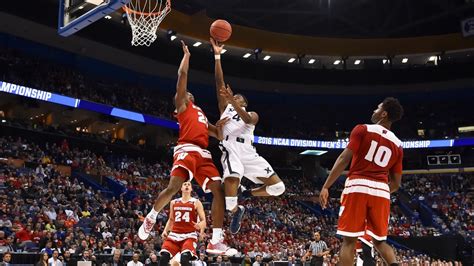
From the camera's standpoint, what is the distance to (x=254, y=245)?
71.3ft

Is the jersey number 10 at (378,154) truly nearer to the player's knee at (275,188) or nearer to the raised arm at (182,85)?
the player's knee at (275,188)

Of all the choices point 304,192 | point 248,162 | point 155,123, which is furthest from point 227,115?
point 304,192

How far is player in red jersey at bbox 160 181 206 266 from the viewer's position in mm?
8430

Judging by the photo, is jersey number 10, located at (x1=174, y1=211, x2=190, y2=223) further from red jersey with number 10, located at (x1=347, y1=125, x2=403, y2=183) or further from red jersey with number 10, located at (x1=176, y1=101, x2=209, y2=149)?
red jersey with number 10, located at (x1=347, y1=125, x2=403, y2=183)

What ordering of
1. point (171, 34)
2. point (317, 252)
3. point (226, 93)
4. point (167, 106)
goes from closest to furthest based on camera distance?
point (226, 93), point (317, 252), point (171, 34), point (167, 106)

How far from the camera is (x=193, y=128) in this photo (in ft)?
24.3

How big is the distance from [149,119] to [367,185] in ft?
81.0

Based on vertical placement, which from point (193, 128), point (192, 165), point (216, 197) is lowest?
point (216, 197)

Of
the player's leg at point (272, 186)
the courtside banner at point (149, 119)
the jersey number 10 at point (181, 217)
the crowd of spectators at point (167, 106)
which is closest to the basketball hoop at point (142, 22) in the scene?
the jersey number 10 at point (181, 217)

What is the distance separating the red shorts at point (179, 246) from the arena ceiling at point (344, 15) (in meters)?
23.2

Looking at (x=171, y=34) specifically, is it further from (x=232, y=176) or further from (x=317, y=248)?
(x=232, y=176)

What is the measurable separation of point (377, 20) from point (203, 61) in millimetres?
13471

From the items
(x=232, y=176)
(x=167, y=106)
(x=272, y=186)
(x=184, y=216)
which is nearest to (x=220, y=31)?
(x=232, y=176)

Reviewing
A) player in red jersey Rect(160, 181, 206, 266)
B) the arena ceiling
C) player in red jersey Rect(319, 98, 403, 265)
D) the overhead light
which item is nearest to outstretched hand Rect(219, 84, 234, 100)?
player in red jersey Rect(160, 181, 206, 266)
